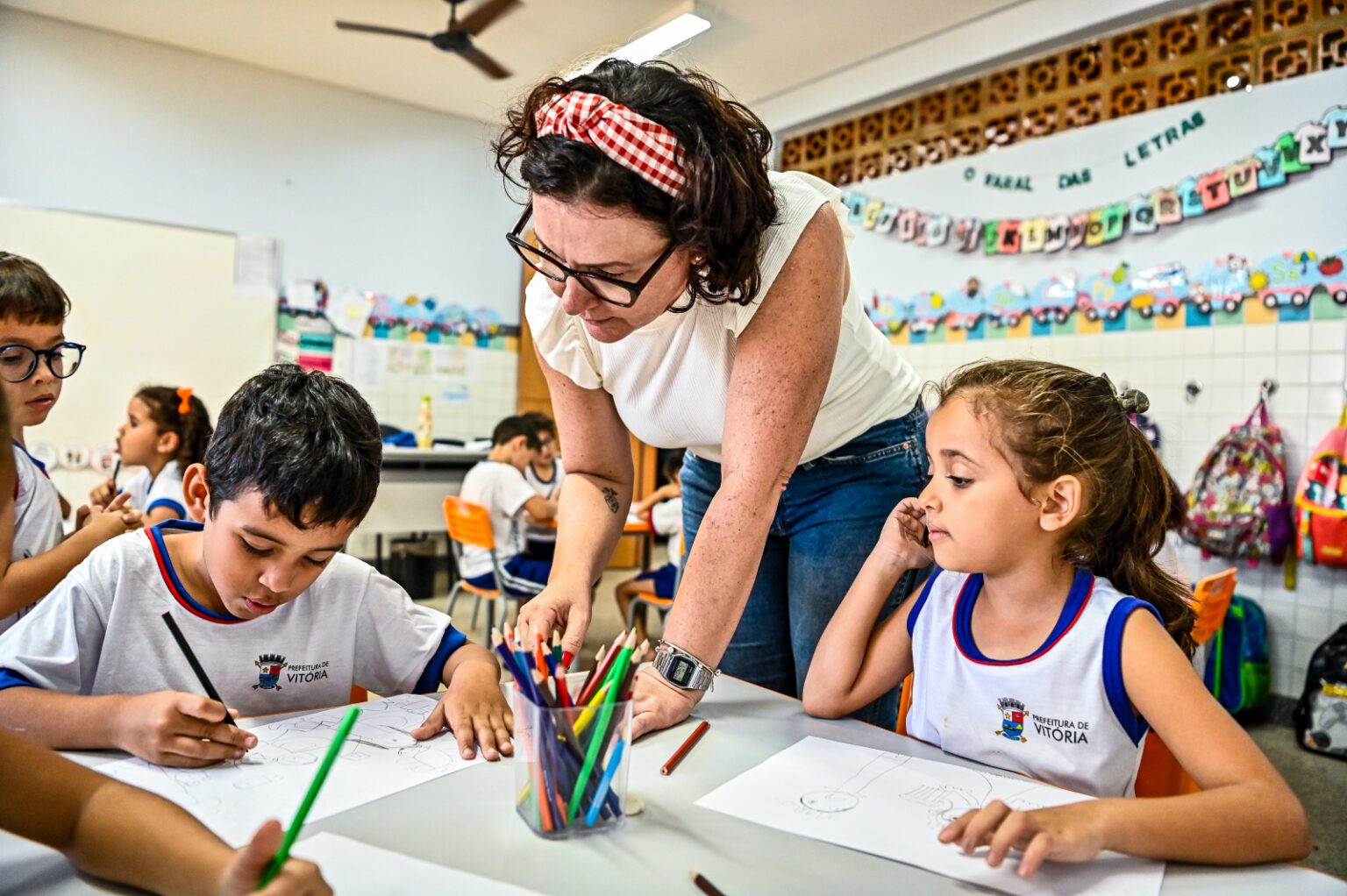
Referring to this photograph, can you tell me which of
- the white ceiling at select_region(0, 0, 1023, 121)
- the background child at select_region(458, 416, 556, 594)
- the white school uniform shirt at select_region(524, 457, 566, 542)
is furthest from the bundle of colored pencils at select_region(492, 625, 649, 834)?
the white ceiling at select_region(0, 0, 1023, 121)

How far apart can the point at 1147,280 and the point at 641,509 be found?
2.44 metres

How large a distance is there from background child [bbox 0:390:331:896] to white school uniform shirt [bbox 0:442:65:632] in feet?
3.28

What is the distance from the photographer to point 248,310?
534cm

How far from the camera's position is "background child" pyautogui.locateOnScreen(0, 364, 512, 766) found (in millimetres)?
1004

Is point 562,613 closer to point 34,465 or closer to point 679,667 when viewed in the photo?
point 679,667

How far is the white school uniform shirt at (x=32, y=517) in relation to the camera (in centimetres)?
150

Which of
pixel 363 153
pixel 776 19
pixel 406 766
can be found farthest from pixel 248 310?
pixel 406 766

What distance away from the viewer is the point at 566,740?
0.68 m

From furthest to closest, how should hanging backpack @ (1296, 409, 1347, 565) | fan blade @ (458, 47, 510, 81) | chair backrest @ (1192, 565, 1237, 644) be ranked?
fan blade @ (458, 47, 510, 81) < hanging backpack @ (1296, 409, 1347, 565) < chair backrest @ (1192, 565, 1237, 644)

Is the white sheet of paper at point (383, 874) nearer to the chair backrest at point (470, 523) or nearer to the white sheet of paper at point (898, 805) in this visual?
the white sheet of paper at point (898, 805)

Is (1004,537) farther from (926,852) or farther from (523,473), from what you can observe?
(523,473)

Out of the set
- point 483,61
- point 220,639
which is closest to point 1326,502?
point 220,639

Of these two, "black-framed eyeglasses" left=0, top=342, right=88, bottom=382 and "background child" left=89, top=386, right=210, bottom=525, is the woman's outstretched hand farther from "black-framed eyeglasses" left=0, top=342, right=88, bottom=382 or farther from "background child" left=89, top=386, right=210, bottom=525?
"background child" left=89, top=386, right=210, bottom=525

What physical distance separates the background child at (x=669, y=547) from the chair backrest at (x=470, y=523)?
625 millimetres
